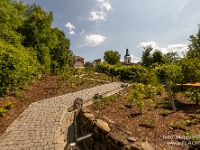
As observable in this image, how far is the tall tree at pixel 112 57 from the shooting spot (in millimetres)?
56625

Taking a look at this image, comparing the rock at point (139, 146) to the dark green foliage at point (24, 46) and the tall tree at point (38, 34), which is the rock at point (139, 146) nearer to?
the dark green foliage at point (24, 46)

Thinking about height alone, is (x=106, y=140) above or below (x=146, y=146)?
below

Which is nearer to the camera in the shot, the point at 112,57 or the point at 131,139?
the point at 131,139

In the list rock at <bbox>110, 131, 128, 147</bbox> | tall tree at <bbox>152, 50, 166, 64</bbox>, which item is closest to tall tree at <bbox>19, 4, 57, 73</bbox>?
rock at <bbox>110, 131, 128, 147</bbox>

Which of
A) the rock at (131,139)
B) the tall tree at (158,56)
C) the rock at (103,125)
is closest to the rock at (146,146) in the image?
the rock at (131,139)

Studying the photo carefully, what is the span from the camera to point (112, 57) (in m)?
57.0

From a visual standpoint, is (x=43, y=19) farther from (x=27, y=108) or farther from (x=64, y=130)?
(x=64, y=130)

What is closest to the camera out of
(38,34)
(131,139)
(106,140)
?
(131,139)

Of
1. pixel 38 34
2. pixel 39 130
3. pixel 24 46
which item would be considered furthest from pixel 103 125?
pixel 38 34

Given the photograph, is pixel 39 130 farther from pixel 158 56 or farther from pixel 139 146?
pixel 158 56

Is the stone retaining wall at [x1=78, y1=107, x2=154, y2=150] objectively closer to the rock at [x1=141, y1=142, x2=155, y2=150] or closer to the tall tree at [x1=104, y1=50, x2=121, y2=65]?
the rock at [x1=141, y1=142, x2=155, y2=150]

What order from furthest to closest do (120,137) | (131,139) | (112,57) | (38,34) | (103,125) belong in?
(112,57) < (38,34) < (103,125) < (120,137) < (131,139)

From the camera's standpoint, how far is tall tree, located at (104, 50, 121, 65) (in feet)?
186

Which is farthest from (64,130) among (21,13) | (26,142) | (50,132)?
(21,13)
